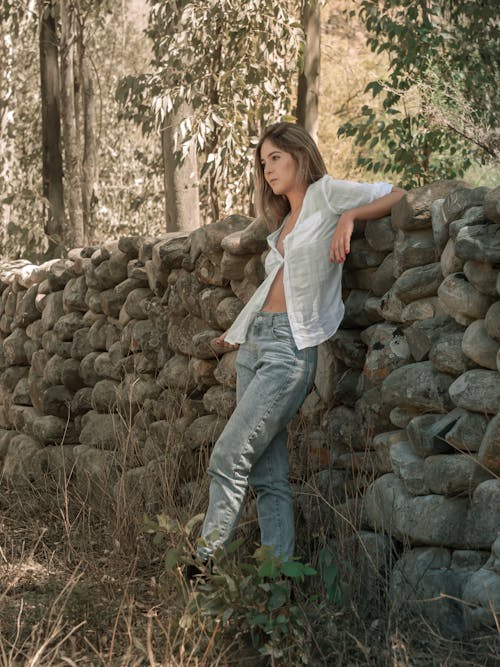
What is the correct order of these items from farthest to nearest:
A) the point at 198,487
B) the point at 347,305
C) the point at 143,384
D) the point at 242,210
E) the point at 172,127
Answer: the point at 242,210 < the point at 172,127 < the point at 143,384 < the point at 198,487 < the point at 347,305

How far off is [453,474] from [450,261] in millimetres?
725

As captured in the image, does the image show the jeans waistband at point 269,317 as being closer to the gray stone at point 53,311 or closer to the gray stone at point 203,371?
the gray stone at point 203,371

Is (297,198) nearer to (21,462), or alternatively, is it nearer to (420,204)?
(420,204)

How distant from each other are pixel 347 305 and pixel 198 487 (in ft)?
3.77

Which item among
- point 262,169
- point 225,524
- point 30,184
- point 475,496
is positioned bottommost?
point 30,184

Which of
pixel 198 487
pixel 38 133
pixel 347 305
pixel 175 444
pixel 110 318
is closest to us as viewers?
pixel 347 305

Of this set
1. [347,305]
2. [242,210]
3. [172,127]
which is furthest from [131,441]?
[242,210]

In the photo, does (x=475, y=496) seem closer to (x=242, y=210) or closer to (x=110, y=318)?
(x=110, y=318)

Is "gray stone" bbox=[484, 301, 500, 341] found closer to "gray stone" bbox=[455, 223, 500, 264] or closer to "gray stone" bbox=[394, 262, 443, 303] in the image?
"gray stone" bbox=[455, 223, 500, 264]

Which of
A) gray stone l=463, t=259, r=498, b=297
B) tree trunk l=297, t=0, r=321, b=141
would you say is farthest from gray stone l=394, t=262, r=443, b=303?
tree trunk l=297, t=0, r=321, b=141

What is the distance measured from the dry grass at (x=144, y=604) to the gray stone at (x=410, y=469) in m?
0.27

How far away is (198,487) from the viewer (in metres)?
4.78

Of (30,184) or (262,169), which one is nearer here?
(262,169)

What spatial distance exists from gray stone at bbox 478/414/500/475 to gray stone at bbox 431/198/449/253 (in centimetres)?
75
